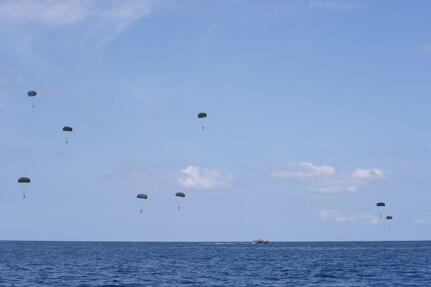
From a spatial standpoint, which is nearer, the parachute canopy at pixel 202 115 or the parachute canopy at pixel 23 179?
the parachute canopy at pixel 23 179

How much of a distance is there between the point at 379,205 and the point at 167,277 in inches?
1529

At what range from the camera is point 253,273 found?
84312 millimetres

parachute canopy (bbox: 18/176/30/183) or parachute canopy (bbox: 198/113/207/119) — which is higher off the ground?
parachute canopy (bbox: 198/113/207/119)

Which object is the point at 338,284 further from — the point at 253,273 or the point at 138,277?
the point at 138,277

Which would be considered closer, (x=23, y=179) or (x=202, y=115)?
(x=23, y=179)

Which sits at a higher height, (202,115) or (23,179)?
(202,115)

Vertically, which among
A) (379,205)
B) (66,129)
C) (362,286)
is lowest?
(362,286)

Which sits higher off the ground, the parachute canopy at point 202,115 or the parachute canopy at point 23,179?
the parachute canopy at point 202,115

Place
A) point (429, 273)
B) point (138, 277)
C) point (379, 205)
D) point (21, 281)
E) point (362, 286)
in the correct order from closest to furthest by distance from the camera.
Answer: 1. point (362, 286)
2. point (21, 281)
3. point (138, 277)
4. point (429, 273)
5. point (379, 205)

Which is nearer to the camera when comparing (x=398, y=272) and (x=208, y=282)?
(x=208, y=282)

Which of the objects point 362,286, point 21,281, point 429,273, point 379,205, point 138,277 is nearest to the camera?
point 362,286

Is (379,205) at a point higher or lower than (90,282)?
higher

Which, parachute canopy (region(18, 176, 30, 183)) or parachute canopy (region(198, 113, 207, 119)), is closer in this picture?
parachute canopy (region(18, 176, 30, 183))

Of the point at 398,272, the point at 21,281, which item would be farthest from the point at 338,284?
the point at 21,281
